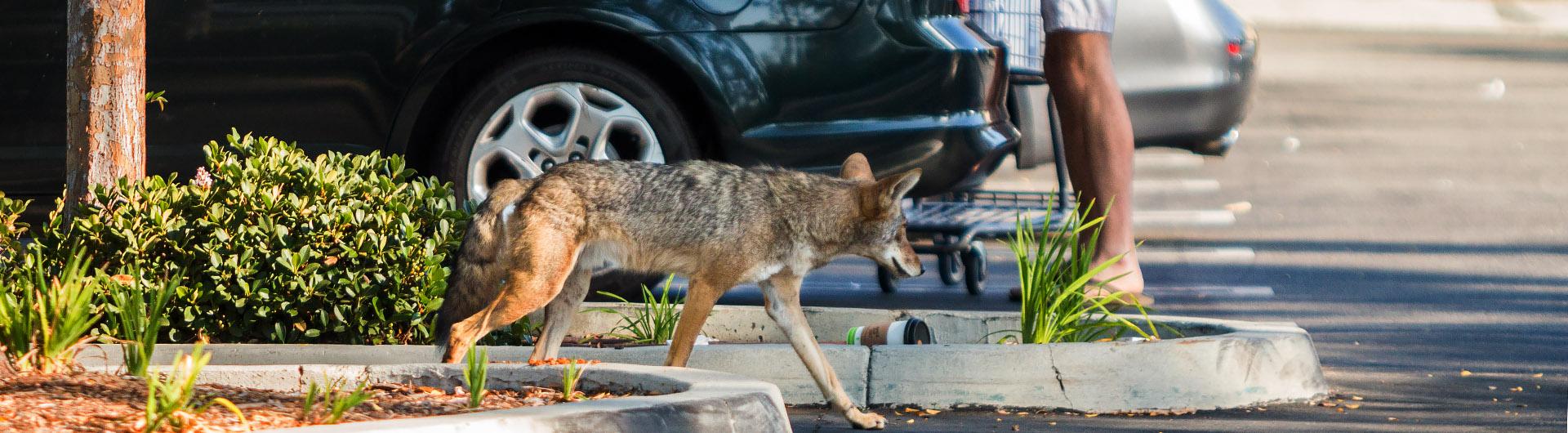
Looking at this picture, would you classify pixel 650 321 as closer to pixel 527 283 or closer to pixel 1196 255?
pixel 527 283

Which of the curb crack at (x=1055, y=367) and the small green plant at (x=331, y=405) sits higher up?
the small green plant at (x=331, y=405)

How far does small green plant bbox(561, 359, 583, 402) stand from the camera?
459 centimetres

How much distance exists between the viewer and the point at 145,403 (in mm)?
4332

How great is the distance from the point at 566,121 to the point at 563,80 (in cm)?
24

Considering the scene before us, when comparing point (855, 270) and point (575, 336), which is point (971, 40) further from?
point (855, 270)

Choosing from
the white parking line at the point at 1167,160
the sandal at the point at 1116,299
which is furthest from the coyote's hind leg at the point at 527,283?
the white parking line at the point at 1167,160

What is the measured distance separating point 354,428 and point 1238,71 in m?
8.31

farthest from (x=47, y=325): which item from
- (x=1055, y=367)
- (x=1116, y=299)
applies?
(x=1116, y=299)

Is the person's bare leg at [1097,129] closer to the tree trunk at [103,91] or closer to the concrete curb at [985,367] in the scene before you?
the concrete curb at [985,367]

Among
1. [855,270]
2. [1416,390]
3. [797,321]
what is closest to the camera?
[797,321]

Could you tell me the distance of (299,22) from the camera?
7.76m

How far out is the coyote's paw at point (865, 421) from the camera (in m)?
5.36

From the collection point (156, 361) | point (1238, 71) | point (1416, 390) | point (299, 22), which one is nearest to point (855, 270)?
point (1238, 71)

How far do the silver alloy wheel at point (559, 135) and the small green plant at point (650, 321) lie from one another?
936 millimetres
